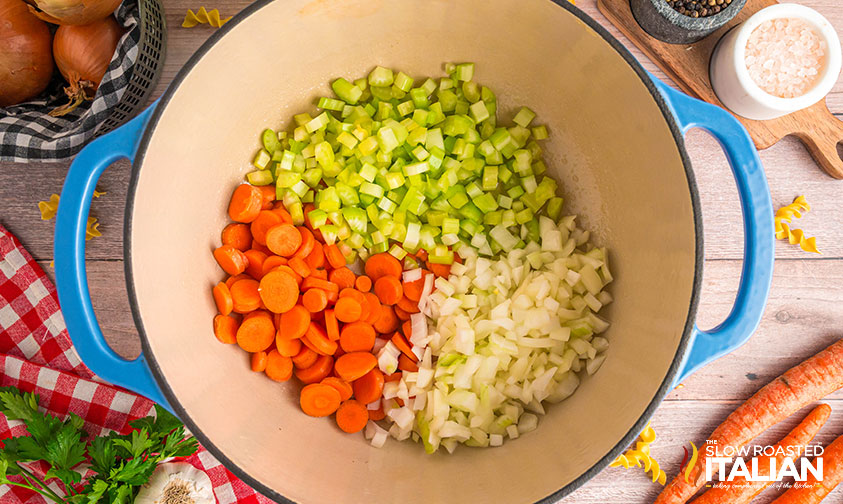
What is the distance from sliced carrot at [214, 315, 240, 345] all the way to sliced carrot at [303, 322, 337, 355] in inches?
7.1

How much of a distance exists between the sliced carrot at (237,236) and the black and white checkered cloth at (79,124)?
39 centimetres

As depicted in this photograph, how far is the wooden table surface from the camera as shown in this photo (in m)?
1.59

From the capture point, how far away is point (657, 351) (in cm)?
119

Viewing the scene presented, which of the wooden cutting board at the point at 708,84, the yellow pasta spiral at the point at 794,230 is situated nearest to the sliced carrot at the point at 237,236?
the wooden cutting board at the point at 708,84

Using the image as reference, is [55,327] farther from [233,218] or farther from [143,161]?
[143,161]

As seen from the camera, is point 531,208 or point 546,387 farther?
point 531,208

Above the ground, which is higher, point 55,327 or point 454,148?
point 454,148

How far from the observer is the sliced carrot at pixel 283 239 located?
1437 millimetres

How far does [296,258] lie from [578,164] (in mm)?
793

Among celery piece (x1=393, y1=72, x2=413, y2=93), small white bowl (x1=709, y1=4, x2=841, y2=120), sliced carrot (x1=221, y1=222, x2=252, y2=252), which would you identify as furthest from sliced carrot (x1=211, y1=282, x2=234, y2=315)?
small white bowl (x1=709, y1=4, x2=841, y2=120)

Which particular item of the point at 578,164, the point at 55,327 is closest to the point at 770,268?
the point at 578,164

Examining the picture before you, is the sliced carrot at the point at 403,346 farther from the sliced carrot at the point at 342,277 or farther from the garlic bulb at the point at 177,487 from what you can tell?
the garlic bulb at the point at 177,487

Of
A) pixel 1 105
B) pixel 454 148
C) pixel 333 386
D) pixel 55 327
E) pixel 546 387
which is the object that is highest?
pixel 454 148

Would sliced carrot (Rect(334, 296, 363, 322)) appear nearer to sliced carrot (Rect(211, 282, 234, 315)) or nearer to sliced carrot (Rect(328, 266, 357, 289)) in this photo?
sliced carrot (Rect(328, 266, 357, 289))
